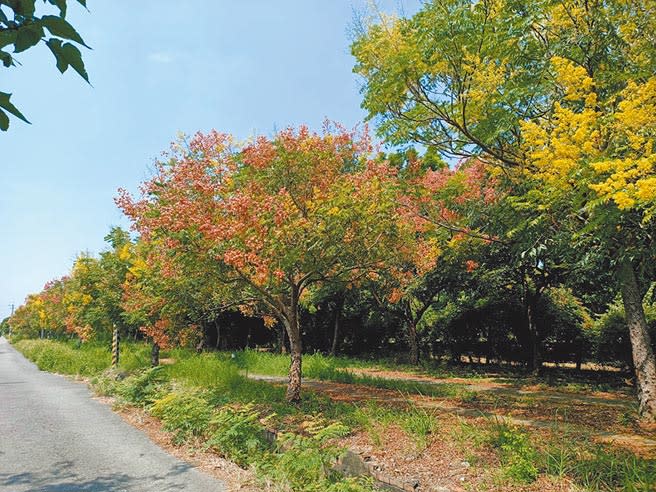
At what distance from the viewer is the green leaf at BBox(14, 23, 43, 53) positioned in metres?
1.57

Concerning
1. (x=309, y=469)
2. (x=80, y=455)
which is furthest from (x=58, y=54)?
(x=80, y=455)

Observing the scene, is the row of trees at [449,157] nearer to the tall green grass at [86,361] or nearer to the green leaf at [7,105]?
the green leaf at [7,105]

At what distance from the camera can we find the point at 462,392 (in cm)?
1160

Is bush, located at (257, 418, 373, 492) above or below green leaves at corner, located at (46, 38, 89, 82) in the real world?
below

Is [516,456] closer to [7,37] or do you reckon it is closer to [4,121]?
[4,121]

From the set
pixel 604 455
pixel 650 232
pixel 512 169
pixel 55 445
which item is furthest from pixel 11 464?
pixel 650 232

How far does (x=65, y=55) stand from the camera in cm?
158

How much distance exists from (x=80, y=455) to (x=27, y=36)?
7454 mm

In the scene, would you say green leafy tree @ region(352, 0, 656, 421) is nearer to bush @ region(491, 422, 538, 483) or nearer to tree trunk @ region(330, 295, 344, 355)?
bush @ region(491, 422, 538, 483)

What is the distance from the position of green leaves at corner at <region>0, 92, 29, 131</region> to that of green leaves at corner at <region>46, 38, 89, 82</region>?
21 cm

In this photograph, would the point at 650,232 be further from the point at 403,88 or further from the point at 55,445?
the point at 55,445

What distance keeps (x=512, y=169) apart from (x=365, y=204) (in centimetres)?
312

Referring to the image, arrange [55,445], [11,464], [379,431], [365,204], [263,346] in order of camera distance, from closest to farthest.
Result: [11,464] → [379,431] → [55,445] → [365,204] → [263,346]

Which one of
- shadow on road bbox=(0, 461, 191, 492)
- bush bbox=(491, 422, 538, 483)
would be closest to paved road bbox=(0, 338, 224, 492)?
shadow on road bbox=(0, 461, 191, 492)
